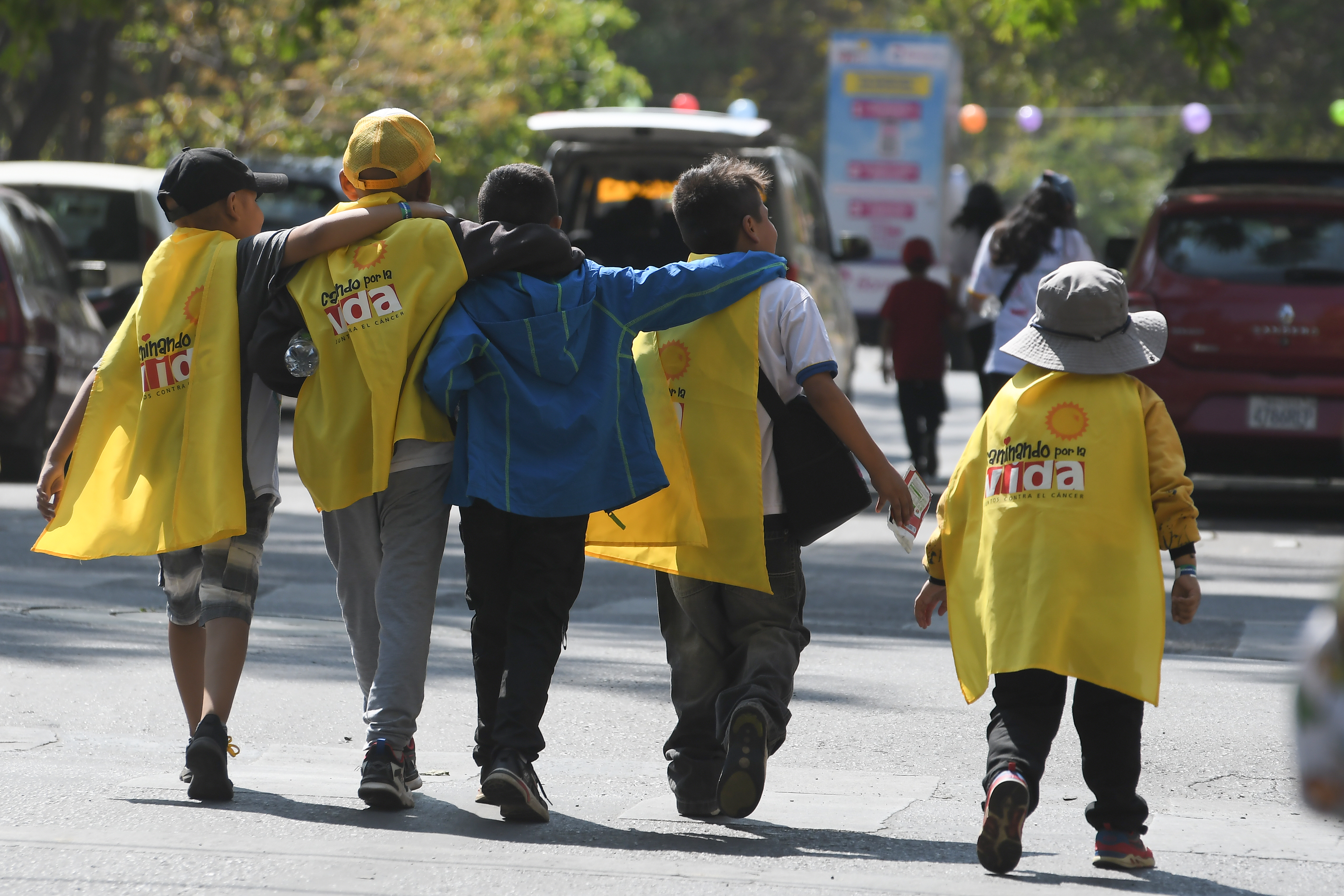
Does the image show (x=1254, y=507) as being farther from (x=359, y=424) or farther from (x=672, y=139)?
(x=359, y=424)

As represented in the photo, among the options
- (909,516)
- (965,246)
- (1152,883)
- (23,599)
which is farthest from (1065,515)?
(965,246)

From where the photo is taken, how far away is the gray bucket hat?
4.13 meters

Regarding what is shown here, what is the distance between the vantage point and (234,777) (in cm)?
481

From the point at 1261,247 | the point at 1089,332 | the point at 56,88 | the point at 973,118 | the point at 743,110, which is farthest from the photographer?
the point at 973,118

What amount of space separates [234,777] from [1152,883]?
2.29 metres

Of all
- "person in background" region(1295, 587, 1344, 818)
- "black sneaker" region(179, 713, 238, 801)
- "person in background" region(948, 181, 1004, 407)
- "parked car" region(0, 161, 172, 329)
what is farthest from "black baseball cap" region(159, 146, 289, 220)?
"parked car" region(0, 161, 172, 329)

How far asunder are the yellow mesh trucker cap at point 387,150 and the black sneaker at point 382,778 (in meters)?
1.34

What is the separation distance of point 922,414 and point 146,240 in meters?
5.92

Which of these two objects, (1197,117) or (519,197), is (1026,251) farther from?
(1197,117)

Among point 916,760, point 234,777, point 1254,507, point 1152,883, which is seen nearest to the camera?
point 1152,883

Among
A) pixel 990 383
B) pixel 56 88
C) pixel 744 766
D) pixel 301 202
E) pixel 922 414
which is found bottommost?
pixel 922 414

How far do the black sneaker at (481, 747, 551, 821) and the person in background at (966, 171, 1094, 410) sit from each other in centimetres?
551

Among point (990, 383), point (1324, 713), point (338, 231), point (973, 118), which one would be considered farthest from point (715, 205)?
point (973, 118)

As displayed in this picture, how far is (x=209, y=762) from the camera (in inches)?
175
